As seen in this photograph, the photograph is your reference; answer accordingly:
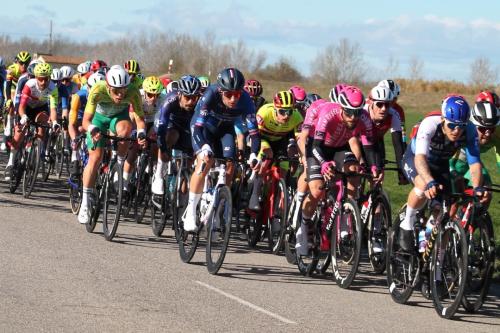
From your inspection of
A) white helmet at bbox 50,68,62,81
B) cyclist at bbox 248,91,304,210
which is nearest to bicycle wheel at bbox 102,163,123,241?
cyclist at bbox 248,91,304,210

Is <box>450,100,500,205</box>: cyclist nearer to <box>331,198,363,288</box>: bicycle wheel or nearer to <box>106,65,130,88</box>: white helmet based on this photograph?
<box>331,198,363,288</box>: bicycle wheel

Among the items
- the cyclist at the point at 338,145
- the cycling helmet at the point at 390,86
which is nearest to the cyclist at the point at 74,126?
the cyclist at the point at 338,145

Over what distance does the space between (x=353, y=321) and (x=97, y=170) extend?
5.46 m

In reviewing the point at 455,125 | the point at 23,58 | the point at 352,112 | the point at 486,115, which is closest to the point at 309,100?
the point at 352,112

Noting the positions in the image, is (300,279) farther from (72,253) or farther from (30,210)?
(30,210)

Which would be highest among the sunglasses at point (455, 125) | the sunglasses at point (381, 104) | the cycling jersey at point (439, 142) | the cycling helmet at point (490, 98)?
the cycling helmet at point (490, 98)

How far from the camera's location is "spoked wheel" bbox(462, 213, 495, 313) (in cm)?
890

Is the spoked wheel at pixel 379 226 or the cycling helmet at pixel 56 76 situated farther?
the cycling helmet at pixel 56 76

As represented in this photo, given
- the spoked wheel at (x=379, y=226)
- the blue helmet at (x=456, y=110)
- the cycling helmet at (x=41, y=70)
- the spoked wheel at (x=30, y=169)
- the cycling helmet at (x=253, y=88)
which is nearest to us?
the blue helmet at (x=456, y=110)

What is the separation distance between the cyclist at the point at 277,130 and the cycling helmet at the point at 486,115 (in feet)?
11.0

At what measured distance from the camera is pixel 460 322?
888 cm

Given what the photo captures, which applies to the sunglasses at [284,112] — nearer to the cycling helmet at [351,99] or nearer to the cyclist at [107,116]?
the cyclist at [107,116]

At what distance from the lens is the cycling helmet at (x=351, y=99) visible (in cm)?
1068

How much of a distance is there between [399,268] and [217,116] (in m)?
3.15
